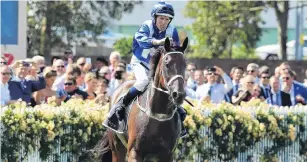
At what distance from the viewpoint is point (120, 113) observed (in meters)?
10.9

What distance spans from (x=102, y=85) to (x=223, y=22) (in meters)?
20.1

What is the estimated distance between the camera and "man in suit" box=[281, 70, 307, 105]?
663 inches

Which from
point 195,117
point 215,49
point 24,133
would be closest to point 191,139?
point 195,117

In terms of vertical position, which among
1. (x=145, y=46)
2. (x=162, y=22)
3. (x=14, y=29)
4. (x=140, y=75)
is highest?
(x=162, y=22)

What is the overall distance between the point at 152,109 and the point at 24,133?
3124 mm

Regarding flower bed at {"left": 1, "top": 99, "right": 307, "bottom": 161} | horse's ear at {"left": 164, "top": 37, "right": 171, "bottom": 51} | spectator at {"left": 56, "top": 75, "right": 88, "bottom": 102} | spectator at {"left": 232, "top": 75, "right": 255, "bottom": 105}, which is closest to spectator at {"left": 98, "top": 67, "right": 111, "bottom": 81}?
spectator at {"left": 56, "top": 75, "right": 88, "bottom": 102}

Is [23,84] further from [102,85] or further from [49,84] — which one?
[102,85]

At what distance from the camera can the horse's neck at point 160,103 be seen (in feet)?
33.0

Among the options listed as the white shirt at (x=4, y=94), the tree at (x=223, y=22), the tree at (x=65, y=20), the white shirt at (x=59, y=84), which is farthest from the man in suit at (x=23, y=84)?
the tree at (x=223, y=22)

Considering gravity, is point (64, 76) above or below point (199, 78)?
above

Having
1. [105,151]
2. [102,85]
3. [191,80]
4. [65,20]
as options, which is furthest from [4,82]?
[65,20]

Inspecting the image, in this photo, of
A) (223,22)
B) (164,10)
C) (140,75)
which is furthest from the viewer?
(223,22)

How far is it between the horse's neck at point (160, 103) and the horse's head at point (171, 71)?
102mm

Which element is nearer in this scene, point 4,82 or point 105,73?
point 4,82
